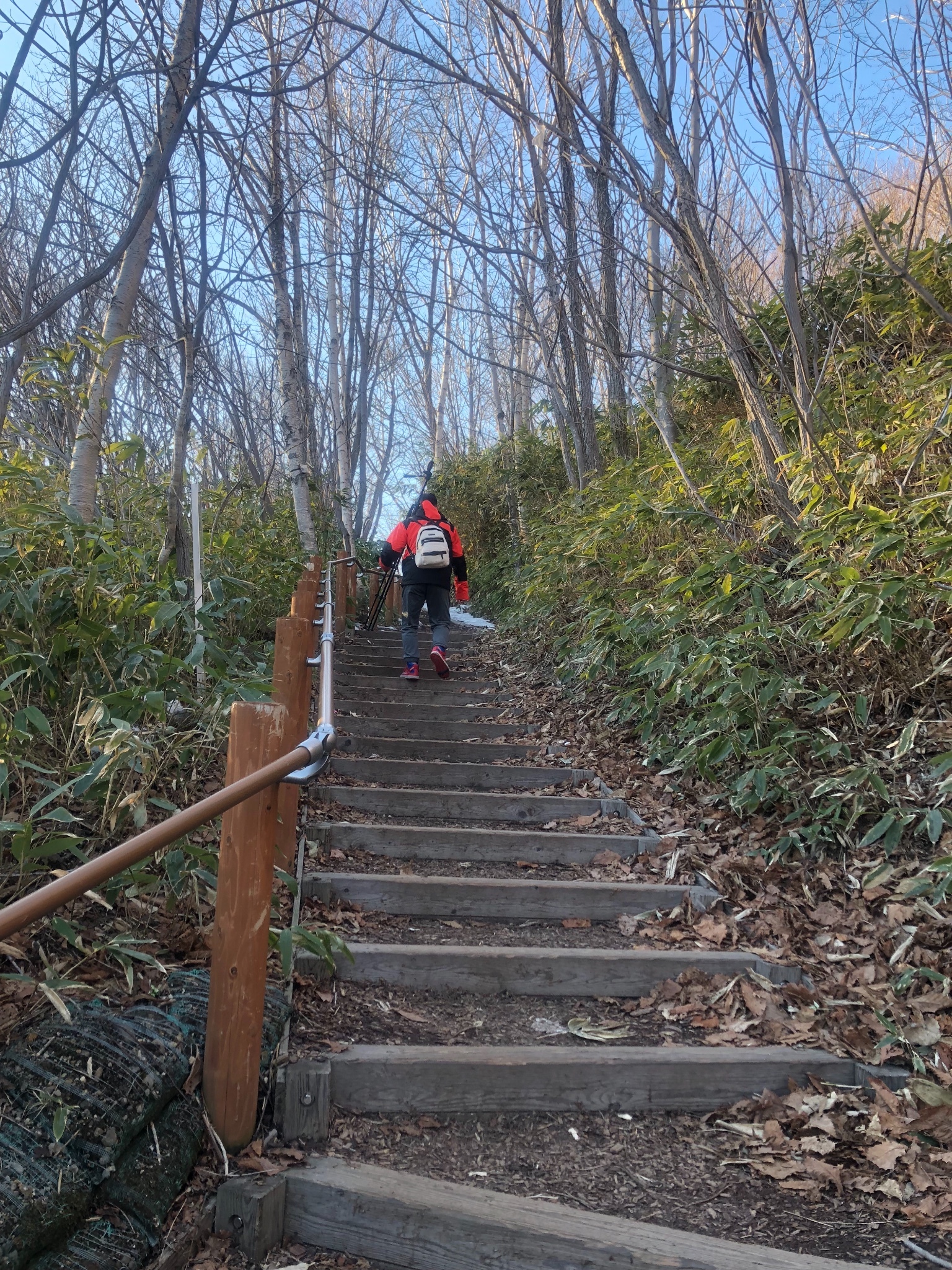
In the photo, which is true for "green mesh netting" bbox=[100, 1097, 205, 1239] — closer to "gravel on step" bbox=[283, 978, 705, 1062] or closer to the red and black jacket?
"gravel on step" bbox=[283, 978, 705, 1062]

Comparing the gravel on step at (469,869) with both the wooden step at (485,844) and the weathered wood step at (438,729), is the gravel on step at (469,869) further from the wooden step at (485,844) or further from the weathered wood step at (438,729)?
the weathered wood step at (438,729)

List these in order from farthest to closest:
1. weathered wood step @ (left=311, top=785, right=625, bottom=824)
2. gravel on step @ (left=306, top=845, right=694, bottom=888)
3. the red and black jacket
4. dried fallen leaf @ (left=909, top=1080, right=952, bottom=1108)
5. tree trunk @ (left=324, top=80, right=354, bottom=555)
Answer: tree trunk @ (left=324, top=80, right=354, bottom=555) → the red and black jacket → weathered wood step @ (left=311, top=785, right=625, bottom=824) → gravel on step @ (left=306, top=845, right=694, bottom=888) → dried fallen leaf @ (left=909, top=1080, right=952, bottom=1108)

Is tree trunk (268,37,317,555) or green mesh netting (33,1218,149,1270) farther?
tree trunk (268,37,317,555)

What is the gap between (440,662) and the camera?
7012 millimetres

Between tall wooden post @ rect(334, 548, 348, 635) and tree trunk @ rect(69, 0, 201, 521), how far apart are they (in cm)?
444

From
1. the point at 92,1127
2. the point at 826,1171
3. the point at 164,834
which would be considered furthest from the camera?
the point at 826,1171

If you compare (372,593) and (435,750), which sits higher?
(372,593)

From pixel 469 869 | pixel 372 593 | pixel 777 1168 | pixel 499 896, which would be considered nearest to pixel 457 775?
pixel 469 869

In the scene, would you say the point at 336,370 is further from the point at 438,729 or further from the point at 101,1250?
the point at 101,1250

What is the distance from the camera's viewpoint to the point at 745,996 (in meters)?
2.65

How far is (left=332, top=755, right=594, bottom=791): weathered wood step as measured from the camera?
4.61m

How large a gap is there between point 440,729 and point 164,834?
414 centimetres

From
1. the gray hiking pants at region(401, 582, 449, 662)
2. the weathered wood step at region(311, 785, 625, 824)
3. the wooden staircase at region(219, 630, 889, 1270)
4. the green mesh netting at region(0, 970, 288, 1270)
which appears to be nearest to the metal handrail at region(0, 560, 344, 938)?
the green mesh netting at region(0, 970, 288, 1270)

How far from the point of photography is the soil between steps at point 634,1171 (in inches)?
72.2
